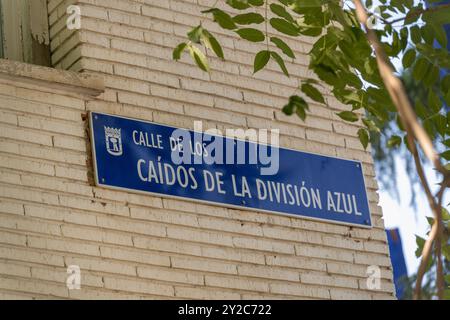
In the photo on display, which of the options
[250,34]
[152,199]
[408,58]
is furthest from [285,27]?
[152,199]

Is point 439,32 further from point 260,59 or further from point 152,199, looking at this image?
point 152,199

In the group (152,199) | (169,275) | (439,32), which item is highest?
(439,32)

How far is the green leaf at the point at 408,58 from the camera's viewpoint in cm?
448

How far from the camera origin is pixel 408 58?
14.7ft

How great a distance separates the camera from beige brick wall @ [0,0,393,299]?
4.91m

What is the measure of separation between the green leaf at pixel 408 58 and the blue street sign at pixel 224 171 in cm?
128

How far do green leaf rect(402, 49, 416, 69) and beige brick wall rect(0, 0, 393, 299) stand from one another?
134 cm

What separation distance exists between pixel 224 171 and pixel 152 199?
1.41 ft

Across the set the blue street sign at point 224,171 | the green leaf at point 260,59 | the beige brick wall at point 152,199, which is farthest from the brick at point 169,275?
the green leaf at point 260,59

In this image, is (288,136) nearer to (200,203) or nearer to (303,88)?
(200,203)

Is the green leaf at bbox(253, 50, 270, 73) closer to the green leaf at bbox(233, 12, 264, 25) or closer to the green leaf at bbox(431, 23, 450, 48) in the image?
the green leaf at bbox(233, 12, 264, 25)

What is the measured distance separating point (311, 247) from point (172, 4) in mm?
1389

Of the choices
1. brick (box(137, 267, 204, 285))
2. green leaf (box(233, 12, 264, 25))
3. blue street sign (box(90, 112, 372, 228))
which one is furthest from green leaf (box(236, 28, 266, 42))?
brick (box(137, 267, 204, 285))
